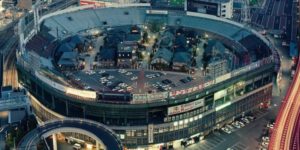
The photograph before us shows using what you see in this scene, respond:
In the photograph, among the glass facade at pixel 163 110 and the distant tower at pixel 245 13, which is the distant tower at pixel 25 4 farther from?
the glass facade at pixel 163 110

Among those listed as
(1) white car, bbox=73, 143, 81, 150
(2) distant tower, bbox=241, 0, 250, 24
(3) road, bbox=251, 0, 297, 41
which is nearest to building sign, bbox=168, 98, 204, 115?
(1) white car, bbox=73, 143, 81, 150

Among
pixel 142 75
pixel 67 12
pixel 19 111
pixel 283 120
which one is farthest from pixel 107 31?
pixel 283 120

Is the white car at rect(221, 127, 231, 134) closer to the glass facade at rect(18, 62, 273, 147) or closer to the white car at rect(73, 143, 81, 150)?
the glass facade at rect(18, 62, 273, 147)

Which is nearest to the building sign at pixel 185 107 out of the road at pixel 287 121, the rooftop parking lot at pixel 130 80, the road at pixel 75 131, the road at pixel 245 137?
the road at pixel 245 137

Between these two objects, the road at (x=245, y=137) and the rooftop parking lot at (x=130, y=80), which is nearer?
the road at (x=245, y=137)

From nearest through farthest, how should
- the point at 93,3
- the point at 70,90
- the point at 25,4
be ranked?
the point at 70,90, the point at 93,3, the point at 25,4

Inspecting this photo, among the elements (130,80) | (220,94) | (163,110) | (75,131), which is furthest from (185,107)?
(130,80)

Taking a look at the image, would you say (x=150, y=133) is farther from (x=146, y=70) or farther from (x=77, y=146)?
(x=146, y=70)
